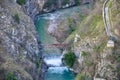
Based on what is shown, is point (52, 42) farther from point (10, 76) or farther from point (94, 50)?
point (10, 76)

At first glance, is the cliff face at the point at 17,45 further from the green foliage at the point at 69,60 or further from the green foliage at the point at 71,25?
the green foliage at the point at 71,25

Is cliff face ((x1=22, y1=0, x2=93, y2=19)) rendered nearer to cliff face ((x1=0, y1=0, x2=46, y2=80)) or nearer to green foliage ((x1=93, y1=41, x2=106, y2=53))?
cliff face ((x1=0, y1=0, x2=46, y2=80))

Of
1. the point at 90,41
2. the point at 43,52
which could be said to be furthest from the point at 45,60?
the point at 90,41

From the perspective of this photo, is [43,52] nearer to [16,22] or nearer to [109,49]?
[16,22]

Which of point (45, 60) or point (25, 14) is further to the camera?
point (25, 14)

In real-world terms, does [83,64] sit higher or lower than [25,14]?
lower

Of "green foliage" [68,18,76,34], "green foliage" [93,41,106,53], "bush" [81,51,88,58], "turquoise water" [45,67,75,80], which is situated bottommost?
"turquoise water" [45,67,75,80]

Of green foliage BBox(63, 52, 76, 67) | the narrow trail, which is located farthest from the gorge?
the narrow trail
